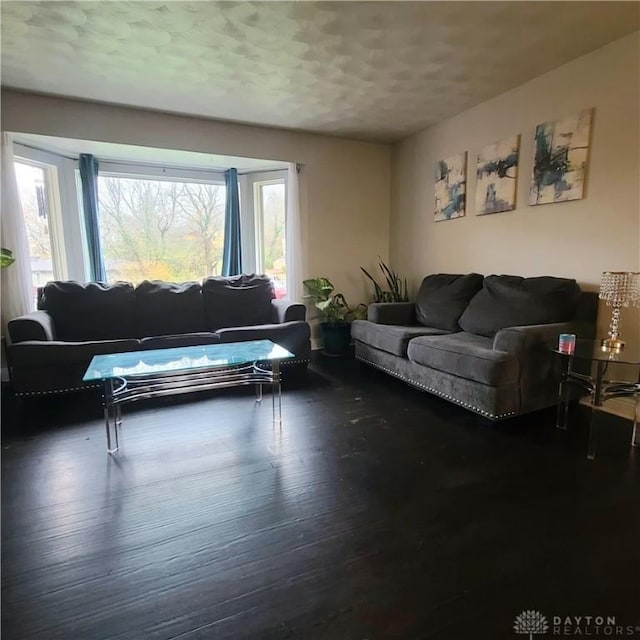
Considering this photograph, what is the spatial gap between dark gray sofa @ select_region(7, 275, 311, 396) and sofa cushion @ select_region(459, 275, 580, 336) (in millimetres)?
1481

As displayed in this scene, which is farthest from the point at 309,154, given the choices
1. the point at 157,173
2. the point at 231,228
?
the point at 157,173

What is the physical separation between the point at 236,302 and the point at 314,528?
2674 millimetres

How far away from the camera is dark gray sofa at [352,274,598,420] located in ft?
7.76

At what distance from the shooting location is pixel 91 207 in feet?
12.9

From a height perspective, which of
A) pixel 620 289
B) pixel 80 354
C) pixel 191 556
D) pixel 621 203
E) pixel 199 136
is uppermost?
pixel 199 136

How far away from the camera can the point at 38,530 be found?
1545 mm

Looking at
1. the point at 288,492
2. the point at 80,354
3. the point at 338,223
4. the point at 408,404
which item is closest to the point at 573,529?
the point at 288,492

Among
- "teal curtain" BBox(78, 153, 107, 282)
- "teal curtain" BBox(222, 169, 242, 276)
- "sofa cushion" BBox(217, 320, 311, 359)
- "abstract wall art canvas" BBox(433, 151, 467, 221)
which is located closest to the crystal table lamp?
"abstract wall art canvas" BBox(433, 151, 467, 221)

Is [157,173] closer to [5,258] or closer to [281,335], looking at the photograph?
[5,258]

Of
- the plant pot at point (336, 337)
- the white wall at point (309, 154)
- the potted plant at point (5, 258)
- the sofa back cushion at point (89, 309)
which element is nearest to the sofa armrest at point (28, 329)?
the sofa back cushion at point (89, 309)

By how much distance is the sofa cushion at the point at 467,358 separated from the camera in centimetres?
232

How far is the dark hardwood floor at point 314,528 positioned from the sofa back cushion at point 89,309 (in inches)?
39.4

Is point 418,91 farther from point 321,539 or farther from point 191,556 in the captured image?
point 191,556

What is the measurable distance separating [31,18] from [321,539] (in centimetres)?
308
